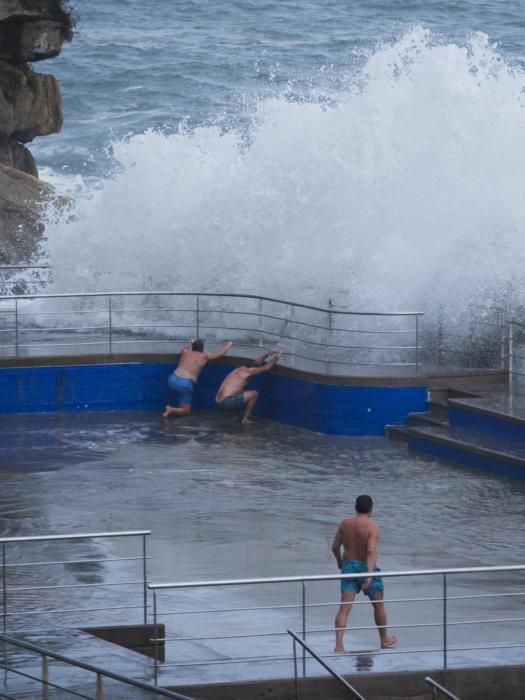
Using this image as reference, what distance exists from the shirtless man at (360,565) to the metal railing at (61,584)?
4.04 feet

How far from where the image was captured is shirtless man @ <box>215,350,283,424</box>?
1784cm

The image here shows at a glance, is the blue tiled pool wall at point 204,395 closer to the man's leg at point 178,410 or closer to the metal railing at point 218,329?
the metal railing at point 218,329

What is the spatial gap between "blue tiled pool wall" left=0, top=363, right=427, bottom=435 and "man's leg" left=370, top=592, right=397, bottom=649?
7151 mm

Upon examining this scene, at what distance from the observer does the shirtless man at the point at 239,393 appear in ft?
58.5

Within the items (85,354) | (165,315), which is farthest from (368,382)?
(165,315)

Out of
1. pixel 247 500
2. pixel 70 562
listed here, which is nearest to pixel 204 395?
pixel 247 500

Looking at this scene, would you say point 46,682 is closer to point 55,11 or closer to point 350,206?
point 350,206

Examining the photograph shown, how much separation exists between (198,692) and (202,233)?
1345 cm

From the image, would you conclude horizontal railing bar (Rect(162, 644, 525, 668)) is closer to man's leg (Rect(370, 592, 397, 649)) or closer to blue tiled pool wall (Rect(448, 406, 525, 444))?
man's leg (Rect(370, 592, 397, 649))

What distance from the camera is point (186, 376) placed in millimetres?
18062

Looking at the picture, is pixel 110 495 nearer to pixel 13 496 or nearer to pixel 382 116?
pixel 13 496

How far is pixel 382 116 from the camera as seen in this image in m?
21.3

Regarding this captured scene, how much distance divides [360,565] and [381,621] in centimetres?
43

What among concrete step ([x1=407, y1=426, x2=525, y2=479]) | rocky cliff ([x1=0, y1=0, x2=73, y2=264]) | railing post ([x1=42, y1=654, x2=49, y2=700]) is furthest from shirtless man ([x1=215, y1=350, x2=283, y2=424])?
railing post ([x1=42, y1=654, x2=49, y2=700])
